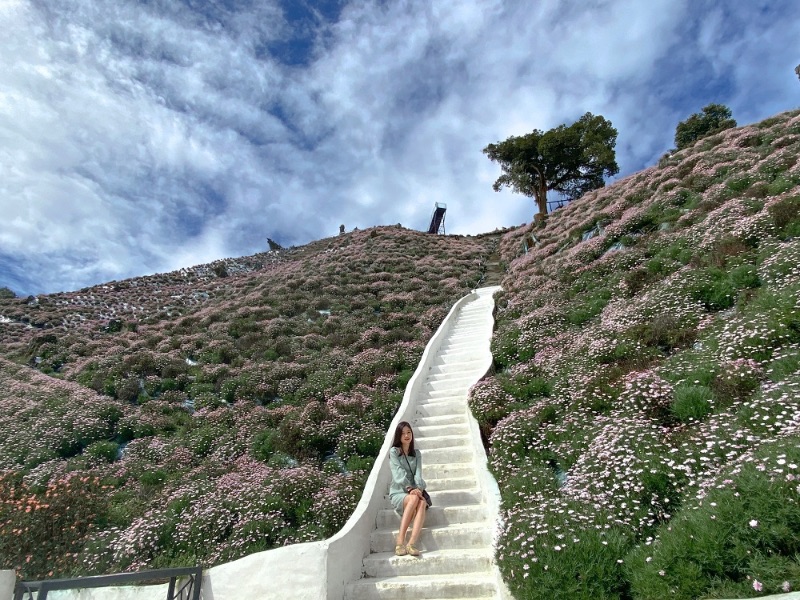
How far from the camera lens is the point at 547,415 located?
8.00m

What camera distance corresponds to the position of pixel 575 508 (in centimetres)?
536

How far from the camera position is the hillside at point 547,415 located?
457 centimetres

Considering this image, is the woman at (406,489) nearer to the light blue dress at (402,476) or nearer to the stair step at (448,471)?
the light blue dress at (402,476)

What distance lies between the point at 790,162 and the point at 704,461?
1232cm

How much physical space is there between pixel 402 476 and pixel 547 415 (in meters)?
2.76

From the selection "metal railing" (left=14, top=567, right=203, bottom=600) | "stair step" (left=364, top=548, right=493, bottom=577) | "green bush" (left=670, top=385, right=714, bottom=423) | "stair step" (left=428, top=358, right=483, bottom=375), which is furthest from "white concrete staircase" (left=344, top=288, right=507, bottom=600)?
"green bush" (left=670, top=385, right=714, bottom=423)

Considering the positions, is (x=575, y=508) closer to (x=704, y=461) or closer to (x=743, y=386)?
(x=704, y=461)

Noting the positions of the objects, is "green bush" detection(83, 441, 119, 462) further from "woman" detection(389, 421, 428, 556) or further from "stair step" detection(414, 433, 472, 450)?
"woman" detection(389, 421, 428, 556)

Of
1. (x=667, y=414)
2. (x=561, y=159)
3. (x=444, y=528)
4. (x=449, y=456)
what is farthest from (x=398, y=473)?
(x=561, y=159)

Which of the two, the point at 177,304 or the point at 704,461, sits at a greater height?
the point at 177,304

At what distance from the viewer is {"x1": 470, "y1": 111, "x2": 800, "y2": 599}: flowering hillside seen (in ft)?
13.1

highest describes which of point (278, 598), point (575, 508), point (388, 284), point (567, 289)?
point (388, 284)

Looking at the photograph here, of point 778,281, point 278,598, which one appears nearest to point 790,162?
point 778,281

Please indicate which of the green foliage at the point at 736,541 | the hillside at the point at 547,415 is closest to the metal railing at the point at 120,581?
the hillside at the point at 547,415
